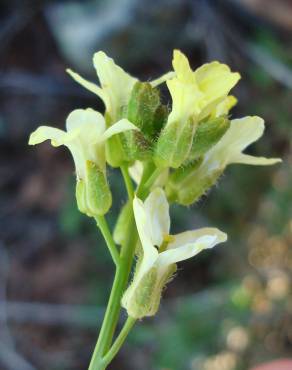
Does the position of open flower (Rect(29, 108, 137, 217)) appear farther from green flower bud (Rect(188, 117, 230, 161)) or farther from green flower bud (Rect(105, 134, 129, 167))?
green flower bud (Rect(188, 117, 230, 161))

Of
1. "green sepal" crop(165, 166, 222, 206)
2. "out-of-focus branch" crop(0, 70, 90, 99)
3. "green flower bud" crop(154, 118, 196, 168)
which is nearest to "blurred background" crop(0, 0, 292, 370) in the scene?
"out-of-focus branch" crop(0, 70, 90, 99)

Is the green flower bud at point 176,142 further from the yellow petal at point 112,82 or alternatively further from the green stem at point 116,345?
the green stem at point 116,345

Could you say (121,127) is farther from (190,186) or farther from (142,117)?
(190,186)

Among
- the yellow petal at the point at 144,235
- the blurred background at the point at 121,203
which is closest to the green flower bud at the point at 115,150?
the yellow petal at the point at 144,235

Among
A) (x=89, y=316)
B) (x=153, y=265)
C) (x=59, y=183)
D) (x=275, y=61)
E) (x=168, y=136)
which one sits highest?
(x=168, y=136)

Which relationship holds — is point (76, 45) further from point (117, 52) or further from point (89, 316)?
point (89, 316)

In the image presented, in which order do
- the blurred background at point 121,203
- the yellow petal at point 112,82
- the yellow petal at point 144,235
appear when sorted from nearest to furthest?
1. the yellow petal at point 144,235
2. the yellow petal at point 112,82
3. the blurred background at point 121,203

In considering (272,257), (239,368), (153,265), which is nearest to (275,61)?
(272,257)
